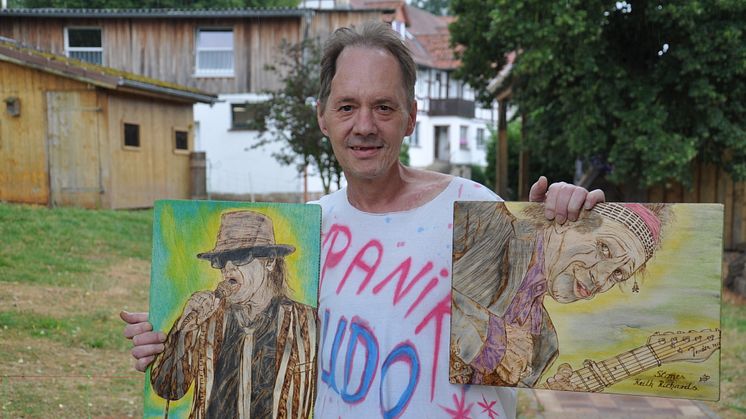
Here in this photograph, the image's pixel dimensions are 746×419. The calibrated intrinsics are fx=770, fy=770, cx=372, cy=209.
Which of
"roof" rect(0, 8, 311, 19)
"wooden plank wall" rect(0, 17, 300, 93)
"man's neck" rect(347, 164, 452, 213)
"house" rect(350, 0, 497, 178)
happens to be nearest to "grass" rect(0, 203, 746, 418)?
"man's neck" rect(347, 164, 452, 213)

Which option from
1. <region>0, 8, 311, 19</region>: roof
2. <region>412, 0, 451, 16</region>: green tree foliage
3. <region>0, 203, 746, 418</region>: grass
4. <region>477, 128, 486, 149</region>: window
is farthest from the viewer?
<region>412, 0, 451, 16</region>: green tree foliage

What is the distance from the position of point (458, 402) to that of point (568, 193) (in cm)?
58

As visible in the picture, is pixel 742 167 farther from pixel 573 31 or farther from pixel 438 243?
pixel 438 243

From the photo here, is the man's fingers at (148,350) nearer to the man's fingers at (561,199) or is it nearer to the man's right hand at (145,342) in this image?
the man's right hand at (145,342)

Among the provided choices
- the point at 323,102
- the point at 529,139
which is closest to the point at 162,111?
the point at 529,139

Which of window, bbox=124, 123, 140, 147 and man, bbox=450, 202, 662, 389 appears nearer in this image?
man, bbox=450, 202, 662, 389

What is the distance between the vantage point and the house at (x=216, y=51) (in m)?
22.7

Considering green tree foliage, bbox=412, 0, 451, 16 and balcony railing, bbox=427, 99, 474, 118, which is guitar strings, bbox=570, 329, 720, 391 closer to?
balcony railing, bbox=427, 99, 474, 118

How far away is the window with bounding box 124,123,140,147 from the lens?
16.3 m

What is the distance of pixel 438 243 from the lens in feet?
6.53

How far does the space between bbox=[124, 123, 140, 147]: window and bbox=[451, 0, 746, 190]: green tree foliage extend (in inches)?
354

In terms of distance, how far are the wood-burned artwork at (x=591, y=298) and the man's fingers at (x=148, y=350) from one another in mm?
766

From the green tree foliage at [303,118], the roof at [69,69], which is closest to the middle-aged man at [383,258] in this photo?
the green tree foliage at [303,118]

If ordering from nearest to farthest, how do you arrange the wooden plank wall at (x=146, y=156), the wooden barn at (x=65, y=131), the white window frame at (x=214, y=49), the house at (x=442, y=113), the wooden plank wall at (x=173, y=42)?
1. the wooden barn at (x=65, y=131)
2. the wooden plank wall at (x=146, y=156)
3. the wooden plank wall at (x=173, y=42)
4. the white window frame at (x=214, y=49)
5. the house at (x=442, y=113)
